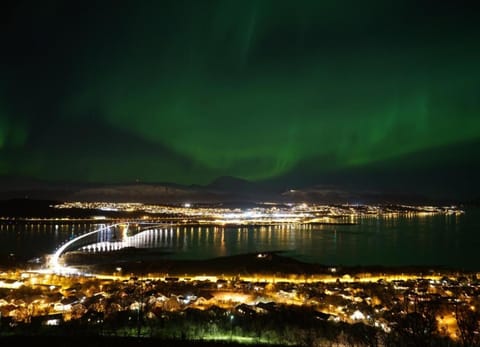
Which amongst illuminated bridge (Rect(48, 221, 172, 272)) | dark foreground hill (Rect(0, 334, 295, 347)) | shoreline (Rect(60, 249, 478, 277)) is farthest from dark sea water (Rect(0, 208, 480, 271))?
dark foreground hill (Rect(0, 334, 295, 347))

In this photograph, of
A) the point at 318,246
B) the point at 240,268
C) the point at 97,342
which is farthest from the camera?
the point at 318,246

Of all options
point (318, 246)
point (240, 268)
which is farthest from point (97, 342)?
point (318, 246)

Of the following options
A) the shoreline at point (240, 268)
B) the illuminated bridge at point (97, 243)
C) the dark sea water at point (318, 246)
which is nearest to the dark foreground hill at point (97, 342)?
the shoreline at point (240, 268)

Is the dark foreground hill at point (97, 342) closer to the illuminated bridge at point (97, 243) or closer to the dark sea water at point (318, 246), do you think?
the illuminated bridge at point (97, 243)

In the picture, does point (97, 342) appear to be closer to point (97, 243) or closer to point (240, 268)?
point (240, 268)

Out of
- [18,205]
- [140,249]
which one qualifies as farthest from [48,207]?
[140,249]

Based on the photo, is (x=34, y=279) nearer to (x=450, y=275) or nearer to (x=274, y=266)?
(x=274, y=266)

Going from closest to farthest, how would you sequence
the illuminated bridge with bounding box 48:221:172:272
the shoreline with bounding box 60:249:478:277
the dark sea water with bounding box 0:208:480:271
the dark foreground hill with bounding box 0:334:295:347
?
the dark foreground hill with bounding box 0:334:295:347 < the shoreline with bounding box 60:249:478:277 < the illuminated bridge with bounding box 48:221:172:272 < the dark sea water with bounding box 0:208:480:271

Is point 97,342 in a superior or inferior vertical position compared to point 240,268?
superior

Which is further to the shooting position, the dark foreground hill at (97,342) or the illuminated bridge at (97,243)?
the illuminated bridge at (97,243)

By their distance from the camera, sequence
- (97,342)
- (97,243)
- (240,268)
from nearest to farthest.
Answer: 1. (97,342)
2. (240,268)
3. (97,243)

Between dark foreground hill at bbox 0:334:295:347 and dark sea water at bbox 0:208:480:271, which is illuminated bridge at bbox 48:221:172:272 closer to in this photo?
dark sea water at bbox 0:208:480:271
